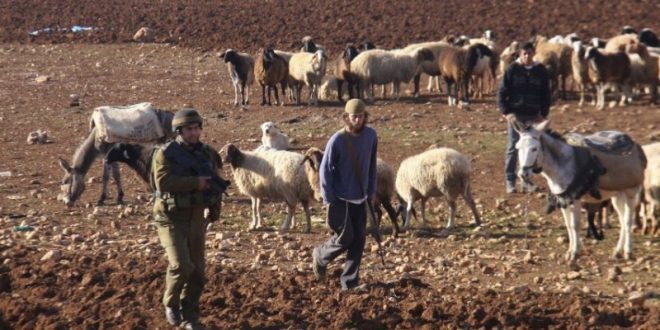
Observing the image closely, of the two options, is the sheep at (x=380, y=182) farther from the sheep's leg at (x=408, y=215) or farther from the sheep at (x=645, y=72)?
the sheep at (x=645, y=72)

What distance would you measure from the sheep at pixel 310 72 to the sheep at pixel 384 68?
759 millimetres

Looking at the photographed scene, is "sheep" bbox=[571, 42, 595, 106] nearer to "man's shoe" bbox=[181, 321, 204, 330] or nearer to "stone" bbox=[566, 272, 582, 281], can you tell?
"stone" bbox=[566, 272, 582, 281]

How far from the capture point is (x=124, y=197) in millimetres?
15297

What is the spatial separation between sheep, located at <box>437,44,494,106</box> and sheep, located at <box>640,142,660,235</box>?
1046 centimetres

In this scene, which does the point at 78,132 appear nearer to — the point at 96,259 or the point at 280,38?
the point at 96,259

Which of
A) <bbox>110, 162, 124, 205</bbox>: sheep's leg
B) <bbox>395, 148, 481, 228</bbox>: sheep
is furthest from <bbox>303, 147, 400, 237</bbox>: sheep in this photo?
<bbox>110, 162, 124, 205</bbox>: sheep's leg

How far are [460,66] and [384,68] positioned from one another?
6.09 feet

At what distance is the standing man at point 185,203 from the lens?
7.98 meters

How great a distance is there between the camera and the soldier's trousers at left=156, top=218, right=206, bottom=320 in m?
8.05

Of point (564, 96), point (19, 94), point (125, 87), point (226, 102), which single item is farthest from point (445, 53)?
point (19, 94)

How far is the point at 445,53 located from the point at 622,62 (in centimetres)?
399

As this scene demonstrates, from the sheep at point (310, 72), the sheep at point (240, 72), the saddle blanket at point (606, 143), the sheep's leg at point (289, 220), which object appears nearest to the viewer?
the saddle blanket at point (606, 143)

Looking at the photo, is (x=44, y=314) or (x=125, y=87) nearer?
(x=44, y=314)

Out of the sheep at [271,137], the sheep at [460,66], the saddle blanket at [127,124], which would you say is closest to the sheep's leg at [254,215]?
the saddle blanket at [127,124]
